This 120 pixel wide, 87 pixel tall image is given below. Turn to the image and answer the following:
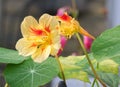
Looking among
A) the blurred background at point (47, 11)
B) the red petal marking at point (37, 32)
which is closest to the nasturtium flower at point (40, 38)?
the red petal marking at point (37, 32)

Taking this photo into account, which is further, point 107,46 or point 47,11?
point 47,11

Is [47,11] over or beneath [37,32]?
over

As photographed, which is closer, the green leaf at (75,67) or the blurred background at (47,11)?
the green leaf at (75,67)

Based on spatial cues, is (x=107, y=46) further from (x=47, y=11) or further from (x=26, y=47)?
(x=47, y=11)

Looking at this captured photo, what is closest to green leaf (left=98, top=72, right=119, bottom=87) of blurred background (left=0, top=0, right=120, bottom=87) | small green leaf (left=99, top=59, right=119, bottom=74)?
small green leaf (left=99, top=59, right=119, bottom=74)

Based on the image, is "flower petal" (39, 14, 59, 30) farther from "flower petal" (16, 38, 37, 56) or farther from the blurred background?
the blurred background

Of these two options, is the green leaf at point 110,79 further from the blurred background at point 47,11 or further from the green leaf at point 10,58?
the blurred background at point 47,11

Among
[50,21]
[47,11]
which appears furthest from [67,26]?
[47,11]
